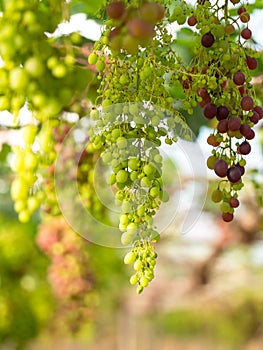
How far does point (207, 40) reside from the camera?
85 centimetres

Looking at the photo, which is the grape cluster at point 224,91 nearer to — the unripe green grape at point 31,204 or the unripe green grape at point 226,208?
the unripe green grape at point 226,208

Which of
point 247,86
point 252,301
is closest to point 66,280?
point 247,86

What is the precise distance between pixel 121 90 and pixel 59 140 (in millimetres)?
815

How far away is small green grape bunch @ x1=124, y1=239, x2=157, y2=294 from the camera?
76cm

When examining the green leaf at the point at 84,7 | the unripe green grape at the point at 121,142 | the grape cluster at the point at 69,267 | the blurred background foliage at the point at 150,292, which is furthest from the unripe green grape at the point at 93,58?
the grape cluster at the point at 69,267

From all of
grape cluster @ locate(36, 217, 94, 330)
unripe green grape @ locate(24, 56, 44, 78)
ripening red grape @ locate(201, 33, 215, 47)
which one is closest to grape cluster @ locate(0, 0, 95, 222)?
unripe green grape @ locate(24, 56, 44, 78)

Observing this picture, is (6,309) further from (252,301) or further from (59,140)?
(252,301)

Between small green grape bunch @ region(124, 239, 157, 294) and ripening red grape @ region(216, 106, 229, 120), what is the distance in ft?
0.64

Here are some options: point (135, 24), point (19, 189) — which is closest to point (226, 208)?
point (19, 189)

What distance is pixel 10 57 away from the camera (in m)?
0.59

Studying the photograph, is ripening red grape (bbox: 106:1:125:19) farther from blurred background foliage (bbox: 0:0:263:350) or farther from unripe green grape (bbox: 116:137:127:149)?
blurred background foliage (bbox: 0:0:263:350)

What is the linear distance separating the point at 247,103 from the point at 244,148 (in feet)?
0.21

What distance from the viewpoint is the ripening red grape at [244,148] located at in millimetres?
887

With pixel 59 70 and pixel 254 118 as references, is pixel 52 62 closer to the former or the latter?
pixel 59 70
